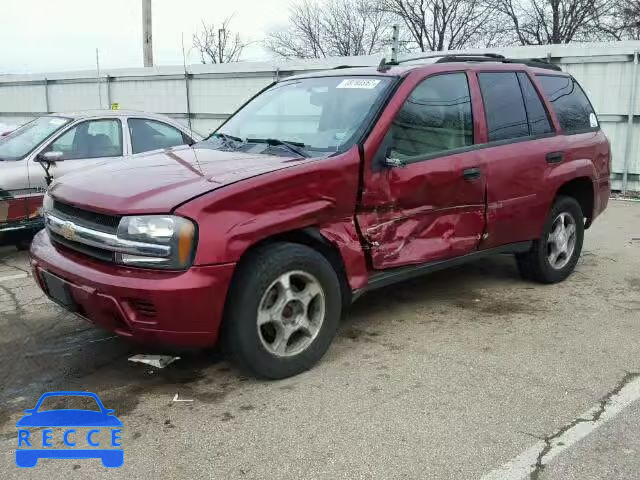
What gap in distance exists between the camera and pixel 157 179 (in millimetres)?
3498

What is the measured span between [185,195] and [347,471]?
1547 millimetres

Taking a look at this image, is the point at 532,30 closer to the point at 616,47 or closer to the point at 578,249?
the point at 616,47

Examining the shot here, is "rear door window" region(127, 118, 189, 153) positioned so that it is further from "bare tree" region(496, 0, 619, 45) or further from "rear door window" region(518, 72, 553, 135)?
"bare tree" region(496, 0, 619, 45)

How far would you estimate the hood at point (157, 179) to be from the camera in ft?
10.7

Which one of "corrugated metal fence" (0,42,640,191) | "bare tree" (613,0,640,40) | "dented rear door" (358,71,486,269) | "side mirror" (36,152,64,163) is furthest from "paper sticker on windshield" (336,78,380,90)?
"bare tree" (613,0,640,40)

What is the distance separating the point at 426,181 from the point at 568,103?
213cm

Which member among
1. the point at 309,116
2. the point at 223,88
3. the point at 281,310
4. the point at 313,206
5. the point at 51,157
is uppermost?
the point at 223,88

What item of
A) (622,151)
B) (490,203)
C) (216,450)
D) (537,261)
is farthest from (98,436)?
(622,151)

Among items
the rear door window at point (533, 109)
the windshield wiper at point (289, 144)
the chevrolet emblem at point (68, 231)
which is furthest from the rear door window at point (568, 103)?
the chevrolet emblem at point (68, 231)

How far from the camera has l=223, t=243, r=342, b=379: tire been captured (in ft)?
11.0

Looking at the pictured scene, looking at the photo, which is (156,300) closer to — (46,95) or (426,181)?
(426,181)

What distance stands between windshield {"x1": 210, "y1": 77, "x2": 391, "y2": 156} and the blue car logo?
190cm

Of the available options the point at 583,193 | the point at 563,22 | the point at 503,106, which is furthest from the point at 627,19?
the point at 503,106

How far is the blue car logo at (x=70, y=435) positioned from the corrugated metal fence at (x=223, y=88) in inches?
326
